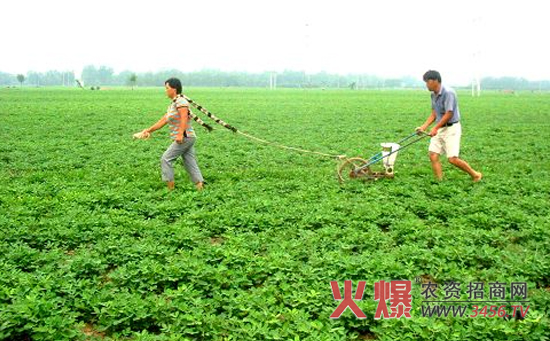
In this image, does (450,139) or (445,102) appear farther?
(450,139)

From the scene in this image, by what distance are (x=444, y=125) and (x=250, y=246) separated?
4969 millimetres

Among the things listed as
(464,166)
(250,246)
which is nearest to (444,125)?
(464,166)

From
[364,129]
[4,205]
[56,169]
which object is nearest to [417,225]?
[4,205]

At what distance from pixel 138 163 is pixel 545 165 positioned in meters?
9.83

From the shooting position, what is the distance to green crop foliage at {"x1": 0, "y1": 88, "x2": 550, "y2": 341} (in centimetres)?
448

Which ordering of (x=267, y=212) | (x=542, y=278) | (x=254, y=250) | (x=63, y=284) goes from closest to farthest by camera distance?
1. (x=63, y=284)
2. (x=542, y=278)
3. (x=254, y=250)
4. (x=267, y=212)

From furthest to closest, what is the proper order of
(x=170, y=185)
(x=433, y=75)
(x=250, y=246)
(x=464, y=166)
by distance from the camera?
(x=464, y=166)
(x=170, y=185)
(x=433, y=75)
(x=250, y=246)

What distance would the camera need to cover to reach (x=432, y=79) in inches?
351

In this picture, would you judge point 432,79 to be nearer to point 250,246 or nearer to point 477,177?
point 477,177

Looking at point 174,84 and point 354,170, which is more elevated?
point 174,84

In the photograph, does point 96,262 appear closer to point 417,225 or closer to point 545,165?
point 417,225

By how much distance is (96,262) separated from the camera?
5551 mm

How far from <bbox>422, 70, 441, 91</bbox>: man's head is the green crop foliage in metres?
1.85

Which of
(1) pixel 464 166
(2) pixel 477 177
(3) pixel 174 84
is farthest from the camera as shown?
(2) pixel 477 177
